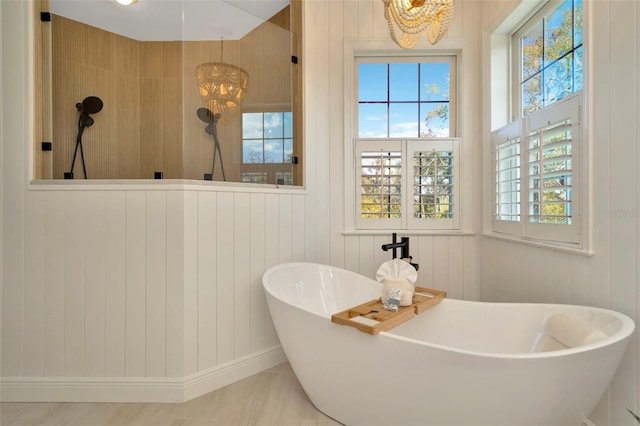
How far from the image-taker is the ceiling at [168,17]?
191 centimetres

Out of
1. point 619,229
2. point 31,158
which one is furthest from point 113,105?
point 619,229

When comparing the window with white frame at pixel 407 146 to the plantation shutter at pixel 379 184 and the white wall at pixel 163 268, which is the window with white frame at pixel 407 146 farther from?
the white wall at pixel 163 268

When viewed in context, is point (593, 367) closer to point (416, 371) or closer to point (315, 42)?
point (416, 371)

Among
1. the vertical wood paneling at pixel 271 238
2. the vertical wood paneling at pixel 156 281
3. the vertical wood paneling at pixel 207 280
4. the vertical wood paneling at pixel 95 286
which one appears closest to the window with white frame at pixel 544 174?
the vertical wood paneling at pixel 271 238

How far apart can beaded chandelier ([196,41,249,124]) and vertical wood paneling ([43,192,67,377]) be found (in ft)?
3.04

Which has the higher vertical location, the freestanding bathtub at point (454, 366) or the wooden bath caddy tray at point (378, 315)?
the wooden bath caddy tray at point (378, 315)

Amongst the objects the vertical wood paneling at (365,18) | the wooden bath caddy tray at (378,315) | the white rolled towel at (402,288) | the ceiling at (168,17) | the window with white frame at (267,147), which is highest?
the vertical wood paneling at (365,18)

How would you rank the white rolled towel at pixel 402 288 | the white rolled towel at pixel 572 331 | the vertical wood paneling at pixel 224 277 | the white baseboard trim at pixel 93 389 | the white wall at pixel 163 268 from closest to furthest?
1. the white rolled towel at pixel 572 331
2. the white wall at pixel 163 268
3. the white rolled towel at pixel 402 288
4. the white baseboard trim at pixel 93 389
5. the vertical wood paneling at pixel 224 277

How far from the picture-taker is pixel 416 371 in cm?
118

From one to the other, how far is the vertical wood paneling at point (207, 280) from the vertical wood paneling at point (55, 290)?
0.68 metres

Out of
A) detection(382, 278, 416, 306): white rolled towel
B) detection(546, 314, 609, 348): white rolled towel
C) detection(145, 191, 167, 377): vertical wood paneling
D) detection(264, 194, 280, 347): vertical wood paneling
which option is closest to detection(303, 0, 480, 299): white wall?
detection(264, 194, 280, 347): vertical wood paneling

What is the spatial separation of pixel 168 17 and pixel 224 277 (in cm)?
153

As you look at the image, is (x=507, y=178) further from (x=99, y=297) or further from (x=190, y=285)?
(x=99, y=297)

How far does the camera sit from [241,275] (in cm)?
196
